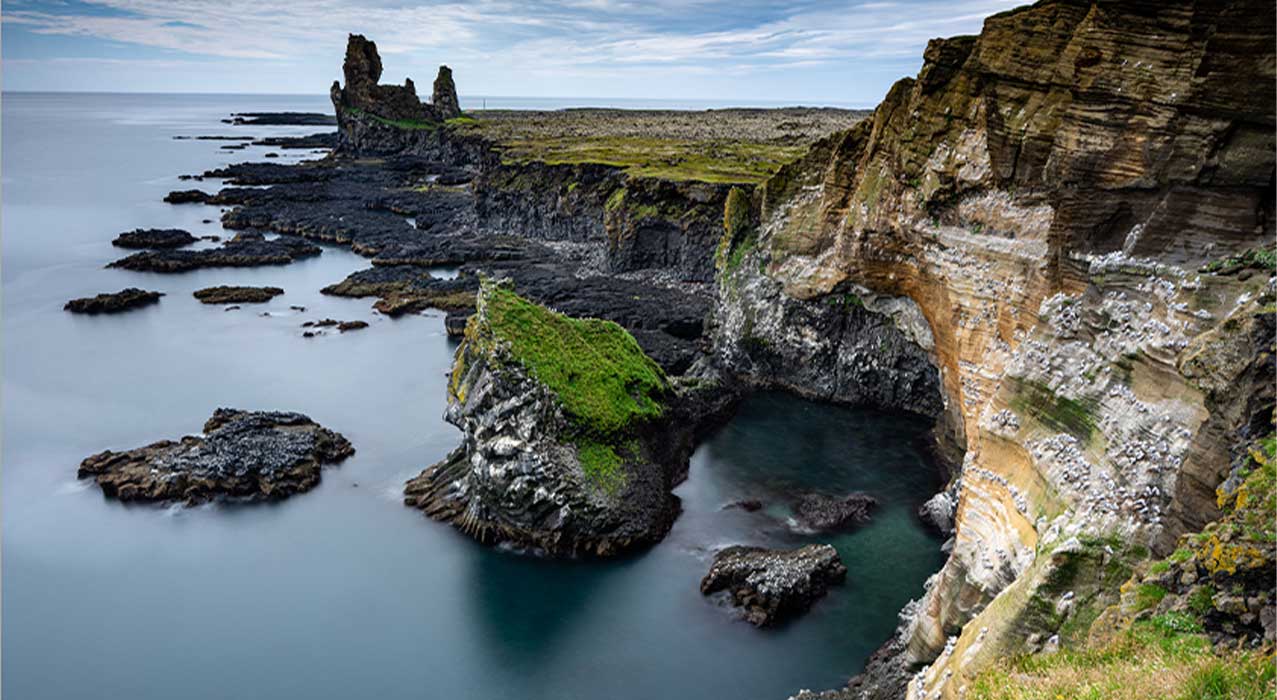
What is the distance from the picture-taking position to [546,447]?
34188mm

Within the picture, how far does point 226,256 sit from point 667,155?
4789 cm

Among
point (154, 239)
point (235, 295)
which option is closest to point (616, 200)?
Answer: point (235, 295)

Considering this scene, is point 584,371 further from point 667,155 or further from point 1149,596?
point 667,155

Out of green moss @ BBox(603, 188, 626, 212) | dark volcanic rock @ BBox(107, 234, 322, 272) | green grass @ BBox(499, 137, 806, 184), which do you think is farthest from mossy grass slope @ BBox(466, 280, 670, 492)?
dark volcanic rock @ BBox(107, 234, 322, 272)

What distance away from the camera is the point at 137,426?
47.9 m

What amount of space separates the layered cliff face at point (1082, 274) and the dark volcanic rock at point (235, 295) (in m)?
59.6

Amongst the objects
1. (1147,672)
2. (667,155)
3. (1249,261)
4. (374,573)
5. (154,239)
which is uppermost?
(1249,261)

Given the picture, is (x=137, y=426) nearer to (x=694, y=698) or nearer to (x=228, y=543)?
(x=228, y=543)

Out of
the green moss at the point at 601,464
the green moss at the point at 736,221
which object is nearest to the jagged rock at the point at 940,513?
the green moss at the point at 601,464

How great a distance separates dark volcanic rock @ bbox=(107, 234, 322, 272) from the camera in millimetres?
83438

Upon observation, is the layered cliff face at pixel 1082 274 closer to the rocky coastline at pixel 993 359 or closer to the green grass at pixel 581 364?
the rocky coastline at pixel 993 359

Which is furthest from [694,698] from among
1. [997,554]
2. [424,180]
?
[424,180]

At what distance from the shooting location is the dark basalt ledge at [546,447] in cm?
3406

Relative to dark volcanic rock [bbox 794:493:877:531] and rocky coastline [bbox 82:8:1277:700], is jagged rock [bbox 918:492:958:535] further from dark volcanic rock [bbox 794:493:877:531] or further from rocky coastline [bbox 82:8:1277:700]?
dark volcanic rock [bbox 794:493:877:531]
